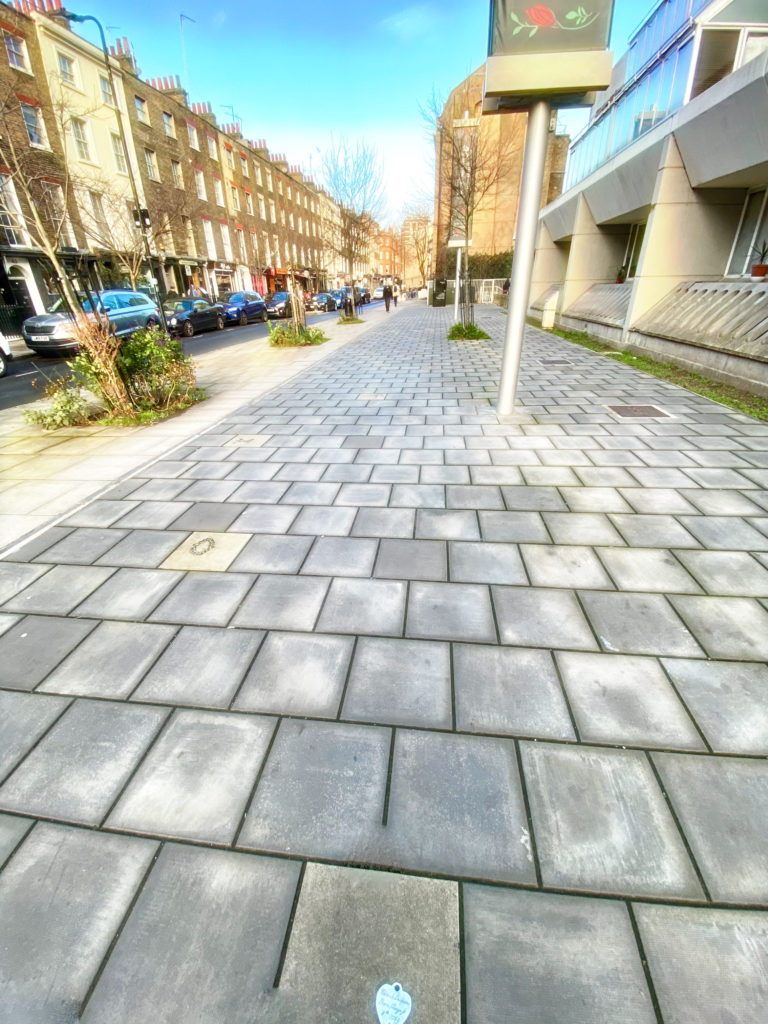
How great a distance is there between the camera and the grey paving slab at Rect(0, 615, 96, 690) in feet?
7.68

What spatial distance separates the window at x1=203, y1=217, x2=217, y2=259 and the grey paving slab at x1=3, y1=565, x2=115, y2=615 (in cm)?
3534

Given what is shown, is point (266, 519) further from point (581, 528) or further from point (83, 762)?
point (581, 528)

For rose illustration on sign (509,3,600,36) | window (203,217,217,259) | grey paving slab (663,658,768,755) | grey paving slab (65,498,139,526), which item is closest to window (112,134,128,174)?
window (203,217,217,259)

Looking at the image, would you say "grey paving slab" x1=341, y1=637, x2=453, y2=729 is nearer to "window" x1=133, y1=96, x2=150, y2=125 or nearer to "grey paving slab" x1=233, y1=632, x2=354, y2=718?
"grey paving slab" x1=233, y1=632, x2=354, y2=718

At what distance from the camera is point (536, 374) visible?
886 centimetres

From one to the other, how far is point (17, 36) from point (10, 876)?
2871 cm

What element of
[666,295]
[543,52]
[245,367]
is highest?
[543,52]

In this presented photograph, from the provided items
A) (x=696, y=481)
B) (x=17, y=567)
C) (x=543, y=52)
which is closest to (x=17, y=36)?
(x=543, y=52)

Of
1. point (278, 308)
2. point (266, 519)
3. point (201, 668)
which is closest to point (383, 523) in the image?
point (266, 519)

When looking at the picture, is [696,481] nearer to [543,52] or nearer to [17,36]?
[543,52]

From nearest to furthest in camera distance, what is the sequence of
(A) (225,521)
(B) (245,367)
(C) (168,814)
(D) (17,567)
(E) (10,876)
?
(E) (10,876) < (C) (168,814) < (D) (17,567) < (A) (225,521) < (B) (245,367)

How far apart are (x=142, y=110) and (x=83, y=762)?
115 feet

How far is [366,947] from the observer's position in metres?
1.34

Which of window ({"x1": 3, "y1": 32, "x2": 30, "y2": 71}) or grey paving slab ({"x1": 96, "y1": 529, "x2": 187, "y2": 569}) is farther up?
window ({"x1": 3, "y1": 32, "x2": 30, "y2": 71})
